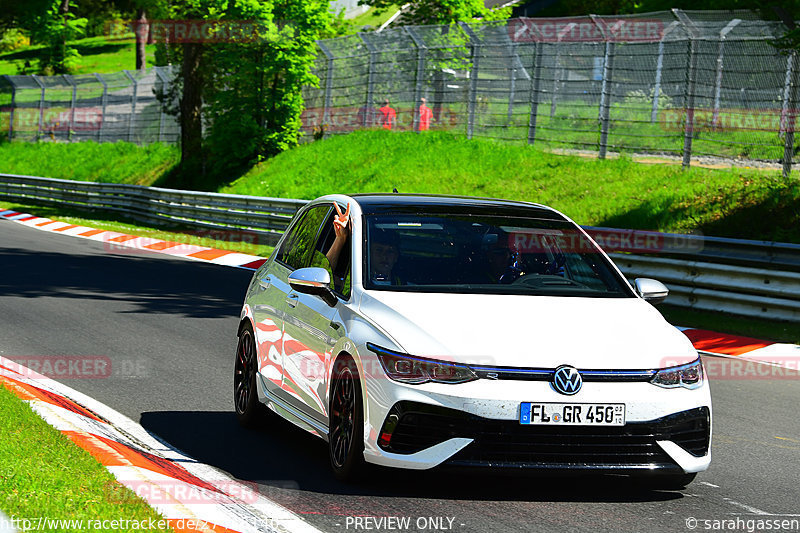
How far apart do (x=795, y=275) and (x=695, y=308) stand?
5.79 feet

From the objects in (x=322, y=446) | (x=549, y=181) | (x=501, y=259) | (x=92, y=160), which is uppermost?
Answer: (x=501, y=259)

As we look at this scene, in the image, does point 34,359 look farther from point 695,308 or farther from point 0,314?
point 695,308

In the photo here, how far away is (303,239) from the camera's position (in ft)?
26.5

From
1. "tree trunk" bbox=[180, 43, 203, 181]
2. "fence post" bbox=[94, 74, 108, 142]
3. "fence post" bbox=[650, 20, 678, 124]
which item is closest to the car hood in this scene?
"fence post" bbox=[650, 20, 678, 124]

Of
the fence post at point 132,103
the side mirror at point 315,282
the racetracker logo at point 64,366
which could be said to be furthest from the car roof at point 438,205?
the fence post at point 132,103

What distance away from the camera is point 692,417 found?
6.00 metres

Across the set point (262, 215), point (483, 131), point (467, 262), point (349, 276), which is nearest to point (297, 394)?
point (349, 276)

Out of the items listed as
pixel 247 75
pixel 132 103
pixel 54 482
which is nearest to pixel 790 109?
pixel 54 482

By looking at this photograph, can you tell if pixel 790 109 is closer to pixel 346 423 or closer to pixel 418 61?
pixel 418 61

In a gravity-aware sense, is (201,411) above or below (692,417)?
below

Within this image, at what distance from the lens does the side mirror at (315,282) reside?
21.9 feet

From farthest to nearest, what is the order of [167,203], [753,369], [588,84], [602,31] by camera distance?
[167,203]
[588,84]
[602,31]
[753,369]

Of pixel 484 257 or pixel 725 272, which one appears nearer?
pixel 484 257

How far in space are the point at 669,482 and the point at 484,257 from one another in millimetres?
1683
